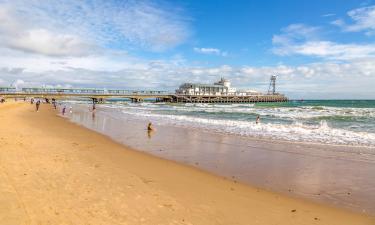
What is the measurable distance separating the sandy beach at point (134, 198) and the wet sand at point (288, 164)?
0.72 m

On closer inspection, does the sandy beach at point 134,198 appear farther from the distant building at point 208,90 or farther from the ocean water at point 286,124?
the distant building at point 208,90

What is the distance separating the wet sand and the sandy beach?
72 centimetres

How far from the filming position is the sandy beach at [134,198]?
16.7 feet

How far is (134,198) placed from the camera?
6004 mm

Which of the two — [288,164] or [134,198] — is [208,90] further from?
[134,198]

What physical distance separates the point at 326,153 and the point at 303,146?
175cm

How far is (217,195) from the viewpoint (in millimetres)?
6648

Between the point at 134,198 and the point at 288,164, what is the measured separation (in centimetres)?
581

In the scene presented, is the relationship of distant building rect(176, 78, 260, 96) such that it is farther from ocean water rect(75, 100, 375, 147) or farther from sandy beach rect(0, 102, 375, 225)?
sandy beach rect(0, 102, 375, 225)

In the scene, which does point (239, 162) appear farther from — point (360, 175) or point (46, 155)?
point (46, 155)

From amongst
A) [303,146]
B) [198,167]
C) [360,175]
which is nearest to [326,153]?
[303,146]

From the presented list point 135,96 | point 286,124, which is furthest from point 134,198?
point 135,96

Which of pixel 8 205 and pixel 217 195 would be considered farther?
pixel 217 195

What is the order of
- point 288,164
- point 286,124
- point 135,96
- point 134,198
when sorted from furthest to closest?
point 135,96
point 286,124
point 288,164
point 134,198
